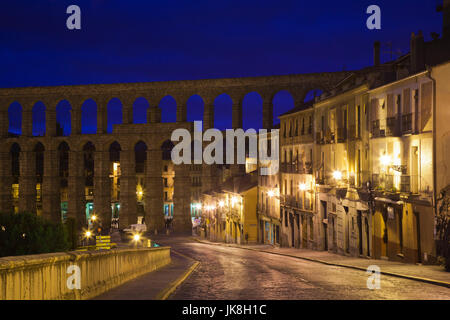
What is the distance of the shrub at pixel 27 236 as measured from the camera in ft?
155

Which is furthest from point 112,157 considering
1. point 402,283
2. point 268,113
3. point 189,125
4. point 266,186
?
point 402,283

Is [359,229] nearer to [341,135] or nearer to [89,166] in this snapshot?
[341,135]

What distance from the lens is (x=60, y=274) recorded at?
41.5 feet

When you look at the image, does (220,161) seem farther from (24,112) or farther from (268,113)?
(24,112)

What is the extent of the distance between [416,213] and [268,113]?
201 ft

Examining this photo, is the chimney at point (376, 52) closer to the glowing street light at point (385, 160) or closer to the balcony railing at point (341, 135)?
the balcony railing at point (341, 135)

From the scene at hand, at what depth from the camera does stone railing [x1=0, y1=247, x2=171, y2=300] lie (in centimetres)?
1045

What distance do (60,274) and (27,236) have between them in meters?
38.4

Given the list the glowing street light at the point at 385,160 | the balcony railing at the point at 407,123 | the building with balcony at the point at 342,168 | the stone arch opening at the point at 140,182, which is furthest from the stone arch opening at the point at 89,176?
the balcony railing at the point at 407,123

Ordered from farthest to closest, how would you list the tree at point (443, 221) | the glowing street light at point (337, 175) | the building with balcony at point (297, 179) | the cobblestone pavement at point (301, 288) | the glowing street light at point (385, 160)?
the building with balcony at point (297, 179) < the glowing street light at point (337, 175) < the glowing street light at point (385, 160) < the tree at point (443, 221) < the cobblestone pavement at point (301, 288)

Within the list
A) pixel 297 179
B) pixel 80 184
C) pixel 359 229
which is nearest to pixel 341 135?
A: pixel 359 229

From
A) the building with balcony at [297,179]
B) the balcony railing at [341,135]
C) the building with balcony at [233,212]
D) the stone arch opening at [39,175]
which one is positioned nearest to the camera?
the balcony railing at [341,135]

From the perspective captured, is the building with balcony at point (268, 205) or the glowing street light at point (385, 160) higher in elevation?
the glowing street light at point (385, 160)

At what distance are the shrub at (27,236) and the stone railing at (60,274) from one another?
30.3m
